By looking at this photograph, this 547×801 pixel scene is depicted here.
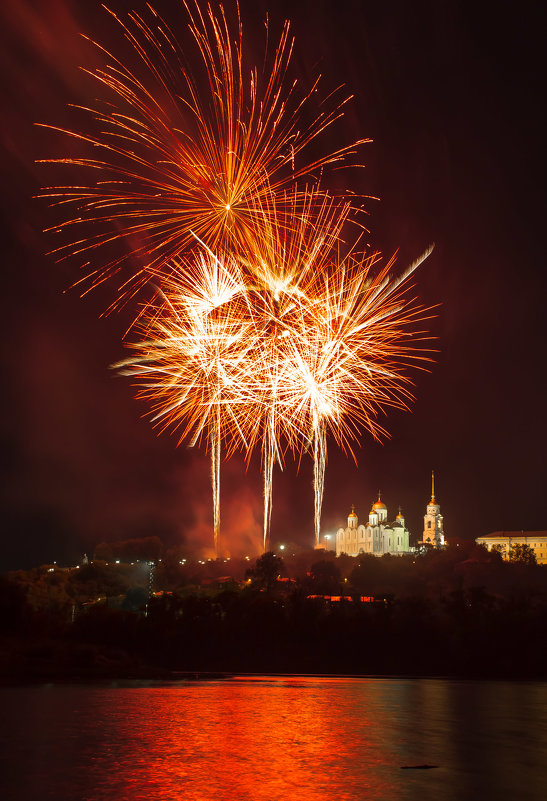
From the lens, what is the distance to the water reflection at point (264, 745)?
18422 mm

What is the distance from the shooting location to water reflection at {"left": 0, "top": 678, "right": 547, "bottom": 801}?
1842 cm

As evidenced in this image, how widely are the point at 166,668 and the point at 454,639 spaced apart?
20.1 m

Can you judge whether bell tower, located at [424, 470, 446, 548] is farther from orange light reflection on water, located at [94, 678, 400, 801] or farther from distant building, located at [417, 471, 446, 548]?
orange light reflection on water, located at [94, 678, 400, 801]

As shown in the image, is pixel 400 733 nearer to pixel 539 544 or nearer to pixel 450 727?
pixel 450 727

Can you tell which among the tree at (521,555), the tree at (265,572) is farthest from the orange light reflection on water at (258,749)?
the tree at (521,555)

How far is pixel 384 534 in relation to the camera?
163 metres

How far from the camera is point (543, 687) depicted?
5191 centimetres

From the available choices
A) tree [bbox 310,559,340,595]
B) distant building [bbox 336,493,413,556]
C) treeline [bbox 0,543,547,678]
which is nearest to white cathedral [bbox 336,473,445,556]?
distant building [bbox 336,493,413,556]

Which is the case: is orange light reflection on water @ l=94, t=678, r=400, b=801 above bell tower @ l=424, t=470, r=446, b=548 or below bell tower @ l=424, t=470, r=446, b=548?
below

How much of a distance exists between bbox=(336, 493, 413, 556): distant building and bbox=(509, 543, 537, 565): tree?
21.1 meters

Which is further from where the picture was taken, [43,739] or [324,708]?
[324,708]

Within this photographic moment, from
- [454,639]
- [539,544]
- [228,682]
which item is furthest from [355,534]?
[228,682]

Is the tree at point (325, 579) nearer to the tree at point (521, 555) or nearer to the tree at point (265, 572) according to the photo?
the tree at point (265, 572)

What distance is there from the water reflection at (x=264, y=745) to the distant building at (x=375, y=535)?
121 metres
